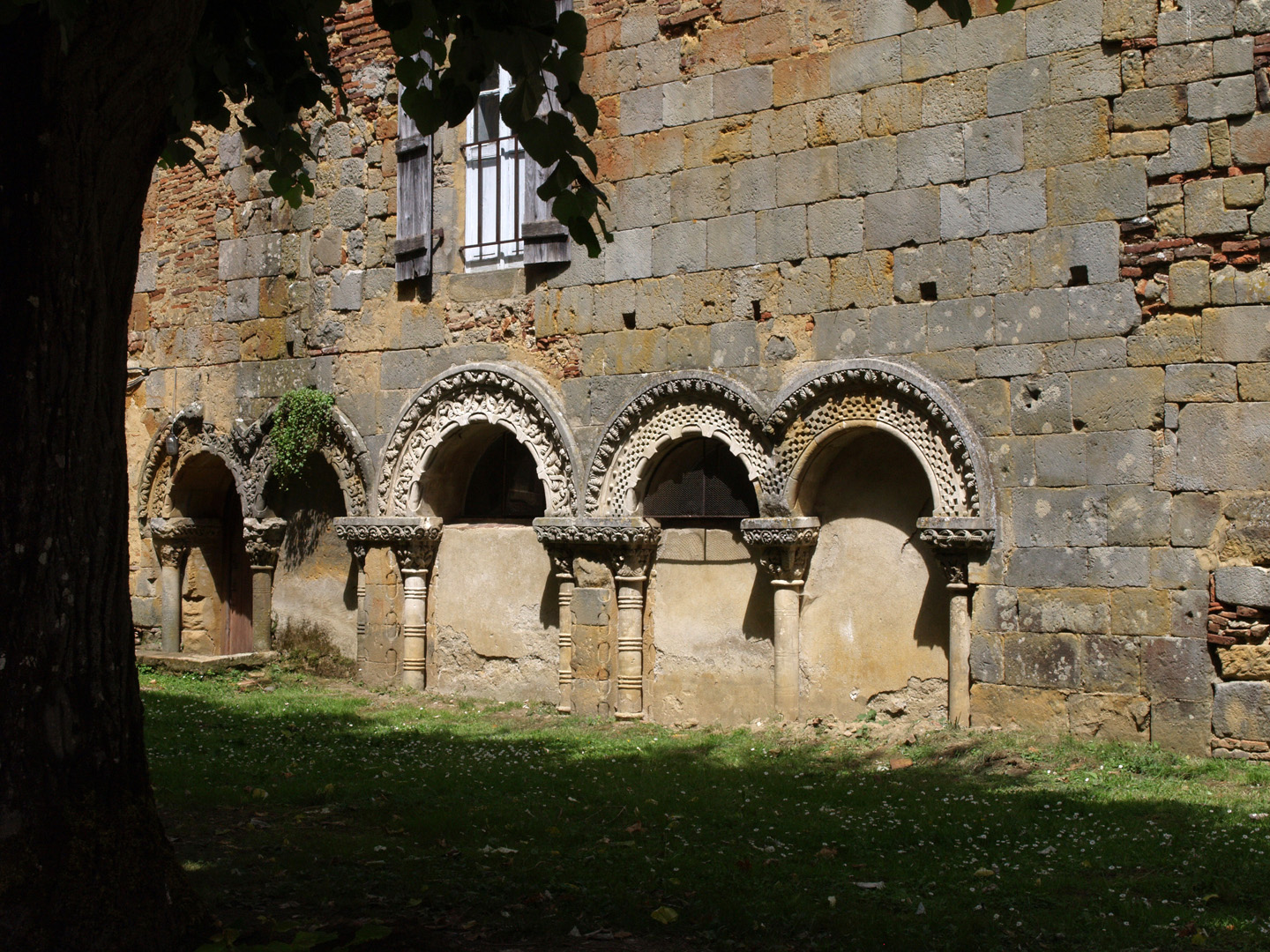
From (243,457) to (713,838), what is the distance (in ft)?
25.5

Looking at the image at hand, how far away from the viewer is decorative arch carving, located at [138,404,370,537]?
1115 centimetres

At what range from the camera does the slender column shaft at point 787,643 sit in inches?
352

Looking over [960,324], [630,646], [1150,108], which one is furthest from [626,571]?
[1150,108]

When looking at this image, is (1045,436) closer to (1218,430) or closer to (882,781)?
(1218,430)

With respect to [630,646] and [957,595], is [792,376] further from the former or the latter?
[630,646]

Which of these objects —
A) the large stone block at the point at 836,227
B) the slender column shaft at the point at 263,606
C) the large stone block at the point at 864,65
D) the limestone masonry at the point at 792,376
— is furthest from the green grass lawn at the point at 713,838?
the large stone block at the point at 864,65

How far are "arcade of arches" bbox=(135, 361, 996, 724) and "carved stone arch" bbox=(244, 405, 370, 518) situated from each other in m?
0.02

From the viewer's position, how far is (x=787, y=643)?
354 inches

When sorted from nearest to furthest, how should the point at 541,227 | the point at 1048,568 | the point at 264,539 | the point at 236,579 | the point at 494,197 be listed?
the point at 1048,568 → the point at 541,227 → the point at 494,197 → the point at 264,539 → the point at 236,579

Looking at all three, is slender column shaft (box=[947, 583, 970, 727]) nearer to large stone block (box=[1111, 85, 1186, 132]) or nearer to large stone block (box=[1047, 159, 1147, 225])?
large stone block (box=[1047, 159, 1147, 225])

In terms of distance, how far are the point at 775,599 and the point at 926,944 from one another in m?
4.87

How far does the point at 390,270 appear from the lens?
11055mm

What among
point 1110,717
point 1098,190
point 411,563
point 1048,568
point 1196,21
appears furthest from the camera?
point 411,563

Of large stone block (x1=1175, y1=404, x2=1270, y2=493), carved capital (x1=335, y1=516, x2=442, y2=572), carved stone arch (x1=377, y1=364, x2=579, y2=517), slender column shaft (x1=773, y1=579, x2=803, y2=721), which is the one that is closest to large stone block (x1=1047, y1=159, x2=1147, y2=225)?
large stone block (x1=1175, y1=404, x2=1270, y2=493)
